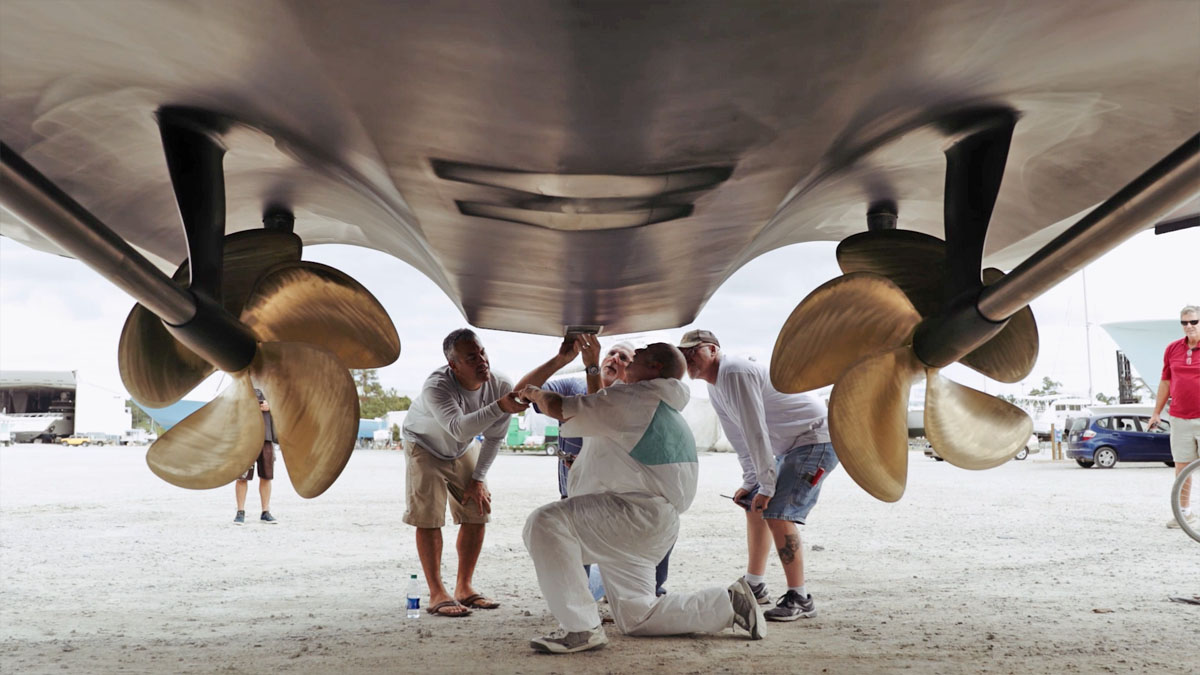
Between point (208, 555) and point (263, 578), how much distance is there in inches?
51.2

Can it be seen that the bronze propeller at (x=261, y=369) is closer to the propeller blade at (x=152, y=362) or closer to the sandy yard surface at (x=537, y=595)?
the propeller blade at (x=152, y=362)

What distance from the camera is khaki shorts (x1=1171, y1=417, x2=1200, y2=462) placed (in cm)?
635

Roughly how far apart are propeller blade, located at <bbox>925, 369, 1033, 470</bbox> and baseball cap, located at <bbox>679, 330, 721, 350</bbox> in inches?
59.9

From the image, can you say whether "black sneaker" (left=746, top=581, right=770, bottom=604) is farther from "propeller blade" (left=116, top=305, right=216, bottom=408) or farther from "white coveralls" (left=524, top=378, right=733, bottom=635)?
"propeller blade" (left=116, top=305, right=216, bottom=408)

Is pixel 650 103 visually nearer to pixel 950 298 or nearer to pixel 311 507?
pixel 950 298

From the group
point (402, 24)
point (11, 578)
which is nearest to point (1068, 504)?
point (11, 578)

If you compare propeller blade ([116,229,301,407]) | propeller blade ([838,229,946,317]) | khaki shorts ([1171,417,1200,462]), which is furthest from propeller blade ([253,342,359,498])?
khaki shorts ([1171,417,1200,462])

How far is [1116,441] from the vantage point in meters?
19.5

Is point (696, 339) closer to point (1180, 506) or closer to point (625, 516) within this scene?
point (625, 516)

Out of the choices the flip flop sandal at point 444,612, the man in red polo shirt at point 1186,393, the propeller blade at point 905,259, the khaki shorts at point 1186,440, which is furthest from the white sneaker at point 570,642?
the khaki shorts at point 1186,440

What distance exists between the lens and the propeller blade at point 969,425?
377 centimetres

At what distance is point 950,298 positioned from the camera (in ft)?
11.4

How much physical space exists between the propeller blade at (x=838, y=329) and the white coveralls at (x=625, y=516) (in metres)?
0.58

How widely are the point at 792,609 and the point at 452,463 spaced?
1962mm
